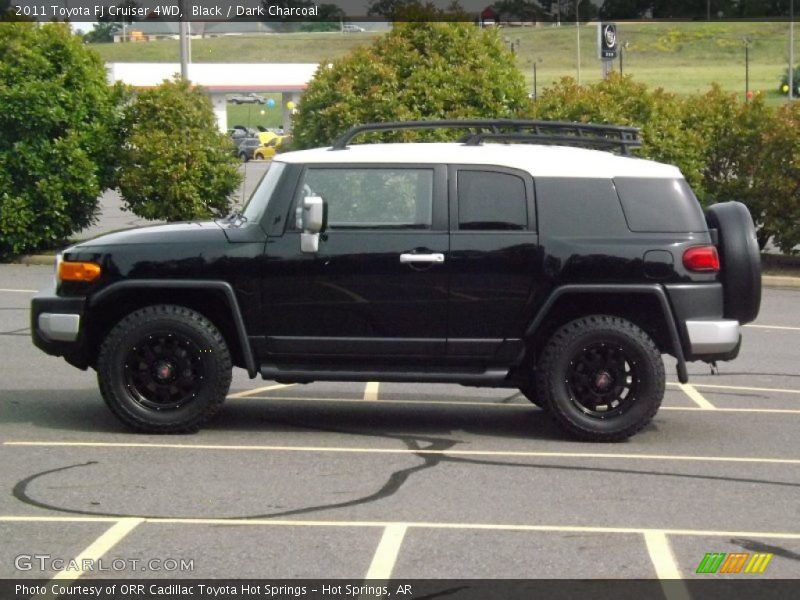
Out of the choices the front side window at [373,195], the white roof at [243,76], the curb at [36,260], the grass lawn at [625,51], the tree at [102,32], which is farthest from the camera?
the tree at [102,32]

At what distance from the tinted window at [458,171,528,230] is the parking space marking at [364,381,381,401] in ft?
6.76

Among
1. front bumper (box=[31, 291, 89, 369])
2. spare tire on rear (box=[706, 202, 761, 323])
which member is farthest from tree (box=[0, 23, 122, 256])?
spare tire on rear (box=[706, 202, 761, 323])

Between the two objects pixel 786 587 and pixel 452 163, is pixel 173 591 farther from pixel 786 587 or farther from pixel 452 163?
pixel 452 163

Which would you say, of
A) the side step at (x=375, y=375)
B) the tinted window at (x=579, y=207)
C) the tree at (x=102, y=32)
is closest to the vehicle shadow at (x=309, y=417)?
the side step at (x=375, y=375)

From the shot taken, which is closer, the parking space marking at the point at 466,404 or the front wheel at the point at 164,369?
the front wheel at the point at 164,369

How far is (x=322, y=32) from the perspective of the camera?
11375 cm

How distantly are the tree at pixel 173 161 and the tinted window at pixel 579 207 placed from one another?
1273cm

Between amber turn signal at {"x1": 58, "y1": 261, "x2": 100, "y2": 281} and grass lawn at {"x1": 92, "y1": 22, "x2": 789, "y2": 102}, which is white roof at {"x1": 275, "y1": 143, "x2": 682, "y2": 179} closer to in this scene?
amber turn signal at {"x1": 58, "y1": 261, "x2": 100, "y2": 281}

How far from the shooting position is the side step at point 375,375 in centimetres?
898

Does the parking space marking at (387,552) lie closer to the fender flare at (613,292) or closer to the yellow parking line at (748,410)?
the fender flare at (613,292)

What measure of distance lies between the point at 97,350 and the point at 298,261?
1574mm

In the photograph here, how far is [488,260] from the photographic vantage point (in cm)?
889

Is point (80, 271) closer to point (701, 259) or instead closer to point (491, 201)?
point (491, 201)

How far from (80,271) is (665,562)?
4.53 metres
